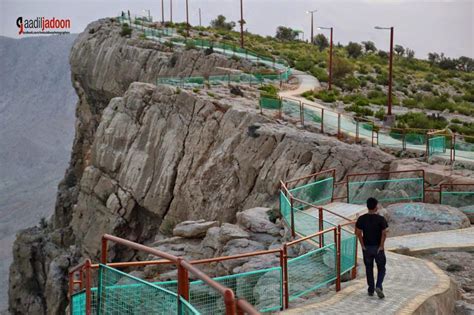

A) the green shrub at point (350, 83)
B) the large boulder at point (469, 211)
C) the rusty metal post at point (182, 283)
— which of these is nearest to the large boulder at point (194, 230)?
the large boulder at point (469, 211)

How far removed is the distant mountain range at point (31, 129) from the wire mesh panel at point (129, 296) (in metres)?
61.9

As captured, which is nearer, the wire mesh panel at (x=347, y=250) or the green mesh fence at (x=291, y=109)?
the wire mesh panel at (x=347, y=250)

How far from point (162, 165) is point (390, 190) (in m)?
16.1

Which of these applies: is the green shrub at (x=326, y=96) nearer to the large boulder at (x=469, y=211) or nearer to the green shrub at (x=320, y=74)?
the green shrub at (x=320, y=74)

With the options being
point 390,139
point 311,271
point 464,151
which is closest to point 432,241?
point 311,271

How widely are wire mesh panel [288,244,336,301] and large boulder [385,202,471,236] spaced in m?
6.49

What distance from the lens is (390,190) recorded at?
22078 millimetres

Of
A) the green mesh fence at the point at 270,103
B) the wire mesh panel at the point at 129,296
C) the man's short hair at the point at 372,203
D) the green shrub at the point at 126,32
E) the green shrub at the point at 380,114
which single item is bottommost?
the green shrub at the point at 380,114

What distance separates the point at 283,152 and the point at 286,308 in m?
16.2

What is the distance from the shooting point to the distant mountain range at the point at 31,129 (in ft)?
350

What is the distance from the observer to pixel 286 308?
1170 centimetres

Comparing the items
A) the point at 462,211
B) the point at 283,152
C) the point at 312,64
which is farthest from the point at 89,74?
the point at 462,211

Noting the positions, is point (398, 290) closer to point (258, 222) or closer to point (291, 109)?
point (258, 222)

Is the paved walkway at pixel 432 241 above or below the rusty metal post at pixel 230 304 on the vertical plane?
below
